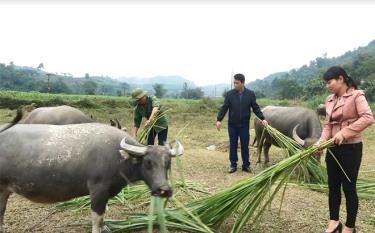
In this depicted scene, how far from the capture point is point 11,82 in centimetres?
4466

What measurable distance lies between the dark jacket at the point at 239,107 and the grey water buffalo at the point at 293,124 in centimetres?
77

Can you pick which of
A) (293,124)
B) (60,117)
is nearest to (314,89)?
(293,124)

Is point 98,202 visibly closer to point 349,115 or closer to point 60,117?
point 349,115

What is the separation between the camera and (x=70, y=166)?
4.06 meters

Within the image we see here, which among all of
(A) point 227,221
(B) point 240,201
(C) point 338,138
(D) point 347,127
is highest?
(D) point 347,127

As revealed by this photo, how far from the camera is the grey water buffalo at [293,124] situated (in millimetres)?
7920

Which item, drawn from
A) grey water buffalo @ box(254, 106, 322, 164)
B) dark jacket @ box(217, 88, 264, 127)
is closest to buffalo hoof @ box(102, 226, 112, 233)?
dark jacket @ box(217, 88, 264, 127)

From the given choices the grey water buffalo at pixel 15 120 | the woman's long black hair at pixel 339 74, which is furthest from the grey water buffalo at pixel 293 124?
the grey water buffalo at pixel 15 120

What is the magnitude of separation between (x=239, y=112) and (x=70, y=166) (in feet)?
13.8

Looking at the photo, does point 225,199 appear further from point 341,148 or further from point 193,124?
point 193,124

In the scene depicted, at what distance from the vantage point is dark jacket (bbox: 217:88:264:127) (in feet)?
25.1

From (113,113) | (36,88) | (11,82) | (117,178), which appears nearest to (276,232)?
(117,178)

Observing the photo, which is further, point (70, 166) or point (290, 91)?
point (290, 91)

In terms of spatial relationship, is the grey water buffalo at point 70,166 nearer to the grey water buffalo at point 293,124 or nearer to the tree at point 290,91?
the grey water buffalo at point 293,124
